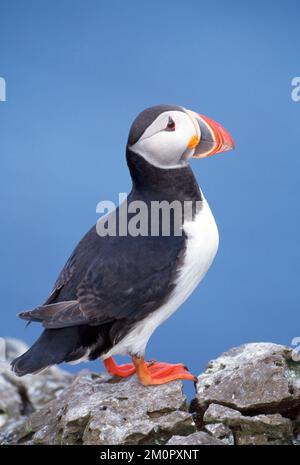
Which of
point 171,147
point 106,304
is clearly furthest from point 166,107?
point 106,304

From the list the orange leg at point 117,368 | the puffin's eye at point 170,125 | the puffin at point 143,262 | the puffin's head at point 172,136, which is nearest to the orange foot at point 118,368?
the orange leg at point 117,368

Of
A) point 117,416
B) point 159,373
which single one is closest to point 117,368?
point 159,373

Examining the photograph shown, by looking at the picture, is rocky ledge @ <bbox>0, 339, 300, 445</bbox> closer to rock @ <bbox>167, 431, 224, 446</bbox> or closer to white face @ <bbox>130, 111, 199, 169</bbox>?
rock @ <bbox>167, 431, 224, 446</bbox>

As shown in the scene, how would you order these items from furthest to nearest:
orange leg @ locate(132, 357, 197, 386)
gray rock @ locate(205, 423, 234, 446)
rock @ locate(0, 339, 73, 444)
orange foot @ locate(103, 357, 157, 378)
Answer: rock @ locate(0, 339, 73, 444) < orange foot @ locate(103, 357, 157, 378) < orange leg @ locate(132, 357, 197, 386) < gray rock @ locate(205, 423, 234, 446)

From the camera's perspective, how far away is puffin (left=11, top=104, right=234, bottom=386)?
11.8ft

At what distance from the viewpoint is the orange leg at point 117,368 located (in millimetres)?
4215

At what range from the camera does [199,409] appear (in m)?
3.85

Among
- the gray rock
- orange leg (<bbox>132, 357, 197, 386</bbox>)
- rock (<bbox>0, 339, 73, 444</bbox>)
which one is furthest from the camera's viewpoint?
rock (<bbox>0, 339, 73, 444</bbox>)

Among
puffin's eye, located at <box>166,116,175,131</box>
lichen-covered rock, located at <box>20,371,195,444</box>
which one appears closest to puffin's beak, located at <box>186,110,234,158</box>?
puffin's eye, located at <box>166,116,175,131</box>

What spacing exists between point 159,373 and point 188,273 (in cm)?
68

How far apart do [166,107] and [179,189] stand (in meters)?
0.44

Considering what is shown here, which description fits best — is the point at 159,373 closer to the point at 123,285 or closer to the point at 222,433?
the point at 222,433

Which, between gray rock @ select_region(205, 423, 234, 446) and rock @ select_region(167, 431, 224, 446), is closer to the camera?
rock @ select_region(167, 431, 224, 446)

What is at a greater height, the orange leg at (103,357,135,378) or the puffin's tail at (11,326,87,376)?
the puffin's tail at (11,326,87,376)
